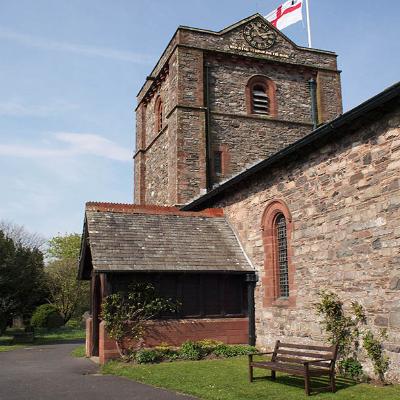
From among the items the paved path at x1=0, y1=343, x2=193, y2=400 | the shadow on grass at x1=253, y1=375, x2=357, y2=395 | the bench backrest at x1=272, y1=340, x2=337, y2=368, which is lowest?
the paved path at x1=0, y1=343, x2=193, y2=400

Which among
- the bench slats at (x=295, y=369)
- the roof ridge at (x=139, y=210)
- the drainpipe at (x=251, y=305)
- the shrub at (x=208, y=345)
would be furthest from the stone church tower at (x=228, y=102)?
the bench slats at (x=295, y=369)

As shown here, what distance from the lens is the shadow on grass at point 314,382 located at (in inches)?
371

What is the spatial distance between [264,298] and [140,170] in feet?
52.9

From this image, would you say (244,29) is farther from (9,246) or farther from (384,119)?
(384,119)

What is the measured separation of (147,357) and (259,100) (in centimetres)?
1653

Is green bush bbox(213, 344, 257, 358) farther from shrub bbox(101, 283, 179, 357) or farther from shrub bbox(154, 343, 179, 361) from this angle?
shrub bbox(101, 283, 179, 357)

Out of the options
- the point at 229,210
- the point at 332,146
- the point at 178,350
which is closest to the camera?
the point at 332,146

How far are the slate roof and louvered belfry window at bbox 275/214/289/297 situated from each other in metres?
1.28

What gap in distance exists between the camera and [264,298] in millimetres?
14594

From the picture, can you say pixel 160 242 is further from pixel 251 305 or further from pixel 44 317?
pixel 44 317

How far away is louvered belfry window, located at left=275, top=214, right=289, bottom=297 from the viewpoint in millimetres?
14023

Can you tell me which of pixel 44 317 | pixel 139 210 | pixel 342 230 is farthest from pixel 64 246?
pixel 342 230

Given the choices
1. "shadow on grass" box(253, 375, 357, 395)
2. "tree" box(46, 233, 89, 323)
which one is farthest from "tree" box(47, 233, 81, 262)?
"shadow on grass" box(253, 375, 357, 395)

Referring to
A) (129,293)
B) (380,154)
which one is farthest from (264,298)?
(380,154)
